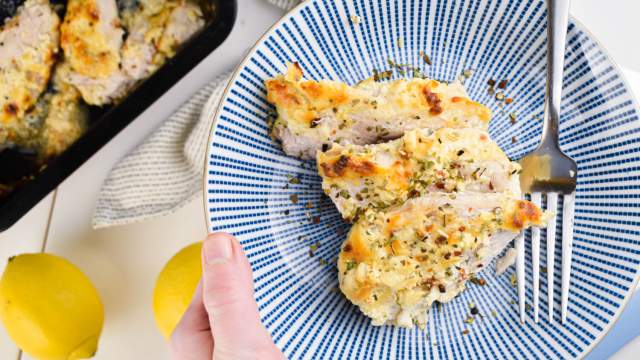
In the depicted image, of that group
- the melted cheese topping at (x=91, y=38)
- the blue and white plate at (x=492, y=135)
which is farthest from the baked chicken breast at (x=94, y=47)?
the blue and white plate at (x=492, y=135)

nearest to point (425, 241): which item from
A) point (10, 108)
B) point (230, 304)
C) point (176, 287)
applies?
point (230, 304)

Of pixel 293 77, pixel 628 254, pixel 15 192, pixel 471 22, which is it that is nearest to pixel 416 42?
pixel 471 22

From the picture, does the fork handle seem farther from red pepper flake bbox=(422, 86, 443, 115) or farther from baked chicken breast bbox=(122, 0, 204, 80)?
baked chicken breast bbox=(122, 0, 204, 80)

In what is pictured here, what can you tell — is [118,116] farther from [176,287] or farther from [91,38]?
[176,287]

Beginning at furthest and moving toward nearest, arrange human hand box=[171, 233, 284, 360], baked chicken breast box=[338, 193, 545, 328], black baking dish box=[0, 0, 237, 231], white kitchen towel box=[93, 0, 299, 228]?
1. white kitchen towel box=[93, 0, 299, 228]
2. black baking dish box=[0, 0, 237, 231]
3. baked chicken breast box=[338, 193, 545, 328]
4. human hand box=[171, 233, 284, 360]

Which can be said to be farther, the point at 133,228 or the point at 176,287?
the point at 133,228

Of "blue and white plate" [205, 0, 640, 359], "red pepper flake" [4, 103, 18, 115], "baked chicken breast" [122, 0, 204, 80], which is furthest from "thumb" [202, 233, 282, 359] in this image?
"red pepper flake" [4, 103, 18, 115]
